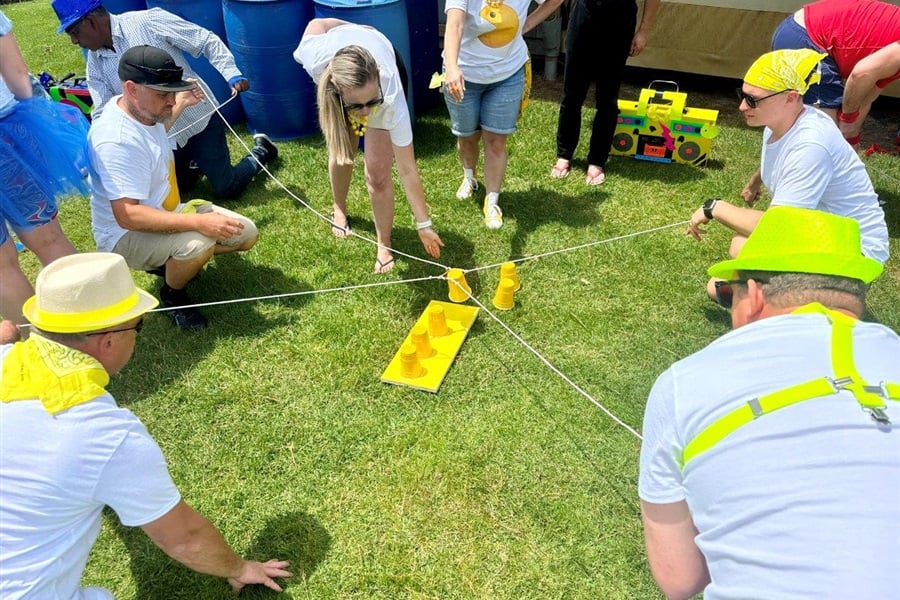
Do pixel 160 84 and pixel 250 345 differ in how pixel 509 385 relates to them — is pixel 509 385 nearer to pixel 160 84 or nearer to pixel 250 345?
pixel 250 345

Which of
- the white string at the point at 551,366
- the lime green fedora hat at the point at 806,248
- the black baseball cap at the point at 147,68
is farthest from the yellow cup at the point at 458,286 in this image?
the lime green fedora hat at the point at 806,248

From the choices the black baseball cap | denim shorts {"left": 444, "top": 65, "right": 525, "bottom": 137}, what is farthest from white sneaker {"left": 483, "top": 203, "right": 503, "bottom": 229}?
the black baseball cap

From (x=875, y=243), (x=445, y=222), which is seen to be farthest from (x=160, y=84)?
(x=875, y=243)

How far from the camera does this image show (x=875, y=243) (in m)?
3.02

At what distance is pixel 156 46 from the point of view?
4215mm

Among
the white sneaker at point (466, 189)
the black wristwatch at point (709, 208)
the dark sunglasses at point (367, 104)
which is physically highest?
the dark sunglasses at point (367, 104)

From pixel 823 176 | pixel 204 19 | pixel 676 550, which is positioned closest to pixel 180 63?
pixel 204 19

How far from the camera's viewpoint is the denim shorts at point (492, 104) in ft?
13.6

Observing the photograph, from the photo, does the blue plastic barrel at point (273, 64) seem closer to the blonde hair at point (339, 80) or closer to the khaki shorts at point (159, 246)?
the blonde hair at point (339, 80)

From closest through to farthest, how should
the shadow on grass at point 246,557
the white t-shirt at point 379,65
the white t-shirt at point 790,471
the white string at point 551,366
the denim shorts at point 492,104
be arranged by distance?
the white t-shirt at point 790,471, the shadow on grass at point 246,557, the white string at point 551,366, the white t-shirt at point 379,65, the denim shorts at point 492,104

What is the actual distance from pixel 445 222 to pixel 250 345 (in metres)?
1.73

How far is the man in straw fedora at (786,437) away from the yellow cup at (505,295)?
2.13 metres

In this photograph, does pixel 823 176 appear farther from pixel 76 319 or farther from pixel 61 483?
pixel 61 483

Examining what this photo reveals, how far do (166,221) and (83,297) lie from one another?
176 cm
